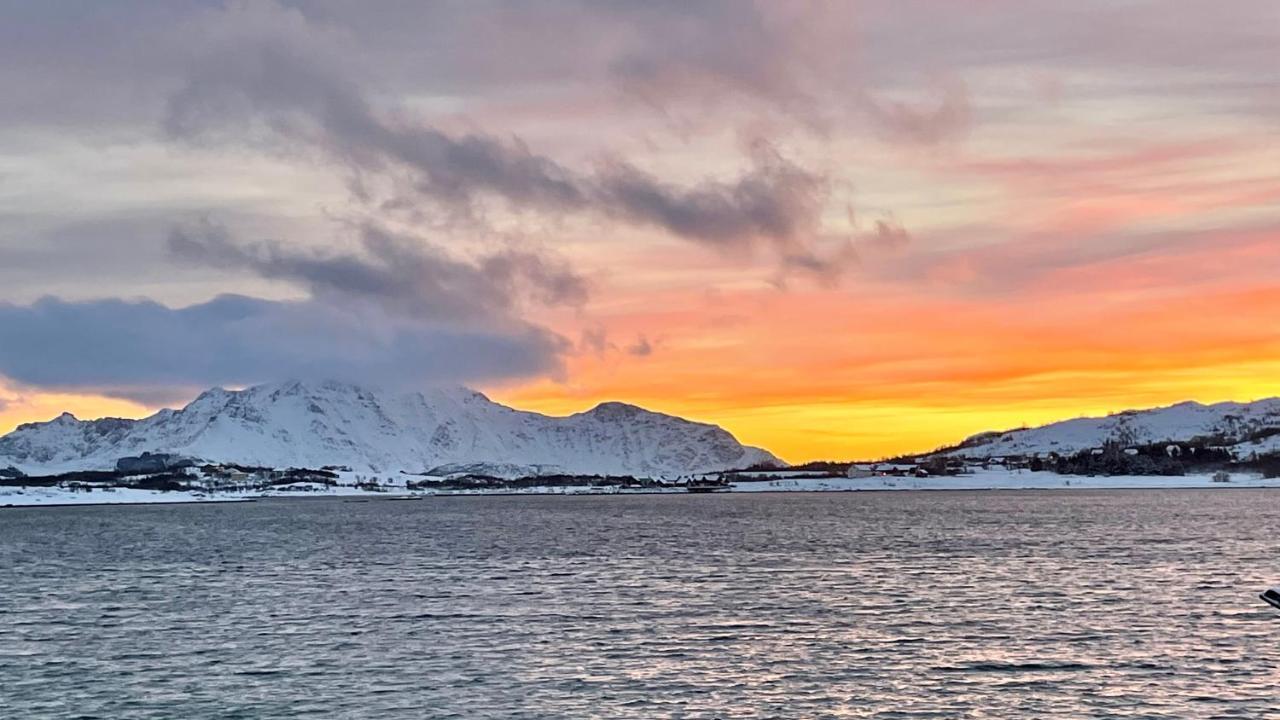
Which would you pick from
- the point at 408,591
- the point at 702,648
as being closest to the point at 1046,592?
the point at 702,648

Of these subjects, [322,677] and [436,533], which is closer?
[322,677]

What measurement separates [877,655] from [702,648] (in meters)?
7.91

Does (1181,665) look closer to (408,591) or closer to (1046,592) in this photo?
(1046,592)

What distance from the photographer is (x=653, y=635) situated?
64.5 metres

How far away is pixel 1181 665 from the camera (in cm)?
5406

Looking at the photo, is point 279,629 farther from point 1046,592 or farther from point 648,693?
point 1046,592

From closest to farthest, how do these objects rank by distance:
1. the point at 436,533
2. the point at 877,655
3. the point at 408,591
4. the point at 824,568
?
the point at 877,655 < the point at 408,591 < the point at 824,568 < the point at 436,533

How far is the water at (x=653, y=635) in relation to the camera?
48.2m

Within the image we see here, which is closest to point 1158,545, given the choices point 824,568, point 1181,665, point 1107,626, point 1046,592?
point 824,568

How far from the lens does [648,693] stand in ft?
162

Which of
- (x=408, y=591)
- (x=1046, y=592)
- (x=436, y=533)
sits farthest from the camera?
(x=436, y=533)

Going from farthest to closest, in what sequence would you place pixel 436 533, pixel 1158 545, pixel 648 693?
pixel 436 533, pixel 1158 545, pixel 648 693

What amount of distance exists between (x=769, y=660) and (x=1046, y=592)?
33435 millimetres

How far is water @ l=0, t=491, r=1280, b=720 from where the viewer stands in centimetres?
4822
